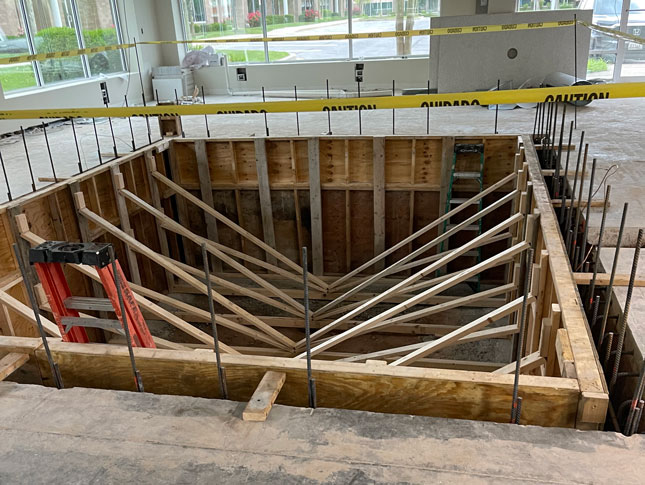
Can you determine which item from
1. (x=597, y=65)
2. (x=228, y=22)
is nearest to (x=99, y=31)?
(x=228, y=22)

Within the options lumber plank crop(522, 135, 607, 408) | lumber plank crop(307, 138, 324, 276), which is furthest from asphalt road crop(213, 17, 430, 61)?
lumber plank crop(522, 135, 607, 408)

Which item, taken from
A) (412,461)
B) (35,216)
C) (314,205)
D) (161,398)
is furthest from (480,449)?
(314,205)

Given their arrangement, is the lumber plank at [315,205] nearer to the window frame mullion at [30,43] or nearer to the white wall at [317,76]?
the white wall at [317,76]

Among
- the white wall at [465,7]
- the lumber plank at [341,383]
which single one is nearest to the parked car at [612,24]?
the white wall at [465,7]

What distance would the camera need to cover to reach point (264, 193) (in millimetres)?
8109

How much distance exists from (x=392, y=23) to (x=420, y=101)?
348 inches

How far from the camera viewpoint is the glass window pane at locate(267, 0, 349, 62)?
1343 cm

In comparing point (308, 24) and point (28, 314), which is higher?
point (308, 24)

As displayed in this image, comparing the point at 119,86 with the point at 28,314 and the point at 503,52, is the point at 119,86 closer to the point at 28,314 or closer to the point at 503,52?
the point at 503,52

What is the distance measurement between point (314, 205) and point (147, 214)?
8.23ft

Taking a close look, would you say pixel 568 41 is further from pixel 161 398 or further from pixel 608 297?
pixel 161 398

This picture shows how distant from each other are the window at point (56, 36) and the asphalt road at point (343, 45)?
3.21 meters

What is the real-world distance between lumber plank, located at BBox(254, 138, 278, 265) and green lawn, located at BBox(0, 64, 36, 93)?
17.4 feet

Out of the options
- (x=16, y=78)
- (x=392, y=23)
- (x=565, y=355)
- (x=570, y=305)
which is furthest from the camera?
(x=392, y=23)
